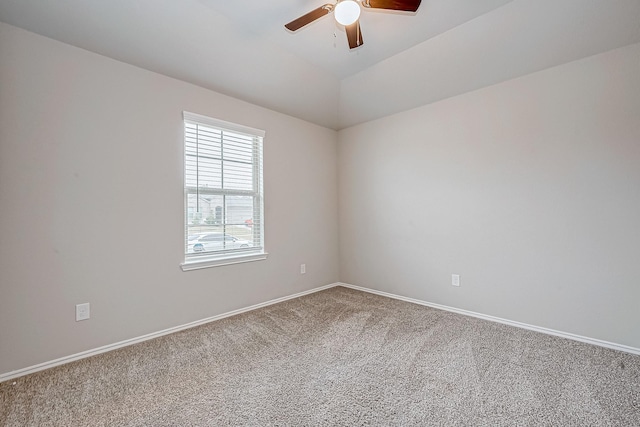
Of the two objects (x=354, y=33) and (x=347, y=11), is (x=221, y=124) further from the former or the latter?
(x=347, y=11)

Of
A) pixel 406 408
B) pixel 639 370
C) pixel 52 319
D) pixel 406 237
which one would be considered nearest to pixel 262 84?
pixel 406 237

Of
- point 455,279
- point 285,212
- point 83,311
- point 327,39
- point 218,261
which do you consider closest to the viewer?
point 83,311

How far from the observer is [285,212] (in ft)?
12.0

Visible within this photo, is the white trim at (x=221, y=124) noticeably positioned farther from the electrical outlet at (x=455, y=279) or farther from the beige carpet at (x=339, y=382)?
the electrical outlet at (x=455, y=279)

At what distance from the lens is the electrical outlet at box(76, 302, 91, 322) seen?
2191 mm

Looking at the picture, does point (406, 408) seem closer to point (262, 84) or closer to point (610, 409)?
point (610, 409)

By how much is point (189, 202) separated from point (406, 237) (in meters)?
2.56

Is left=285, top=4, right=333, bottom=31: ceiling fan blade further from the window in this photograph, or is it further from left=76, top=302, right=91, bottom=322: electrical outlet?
left=76, top=302, right=91, bottom=322: electrical outlet

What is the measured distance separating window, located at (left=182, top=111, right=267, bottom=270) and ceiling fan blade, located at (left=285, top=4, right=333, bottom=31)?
4.60 ft

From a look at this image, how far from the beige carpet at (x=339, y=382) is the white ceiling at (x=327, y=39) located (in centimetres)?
245

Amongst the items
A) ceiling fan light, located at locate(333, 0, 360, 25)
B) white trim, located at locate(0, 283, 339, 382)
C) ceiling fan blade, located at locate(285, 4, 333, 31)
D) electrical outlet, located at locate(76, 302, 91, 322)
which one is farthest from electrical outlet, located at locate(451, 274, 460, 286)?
Result: electrical outlet, located at locate(76, 302, 91, 322)

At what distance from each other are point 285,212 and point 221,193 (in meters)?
0.88

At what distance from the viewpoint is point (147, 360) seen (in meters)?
2.15

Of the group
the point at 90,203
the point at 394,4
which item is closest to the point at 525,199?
the point at 394,4
